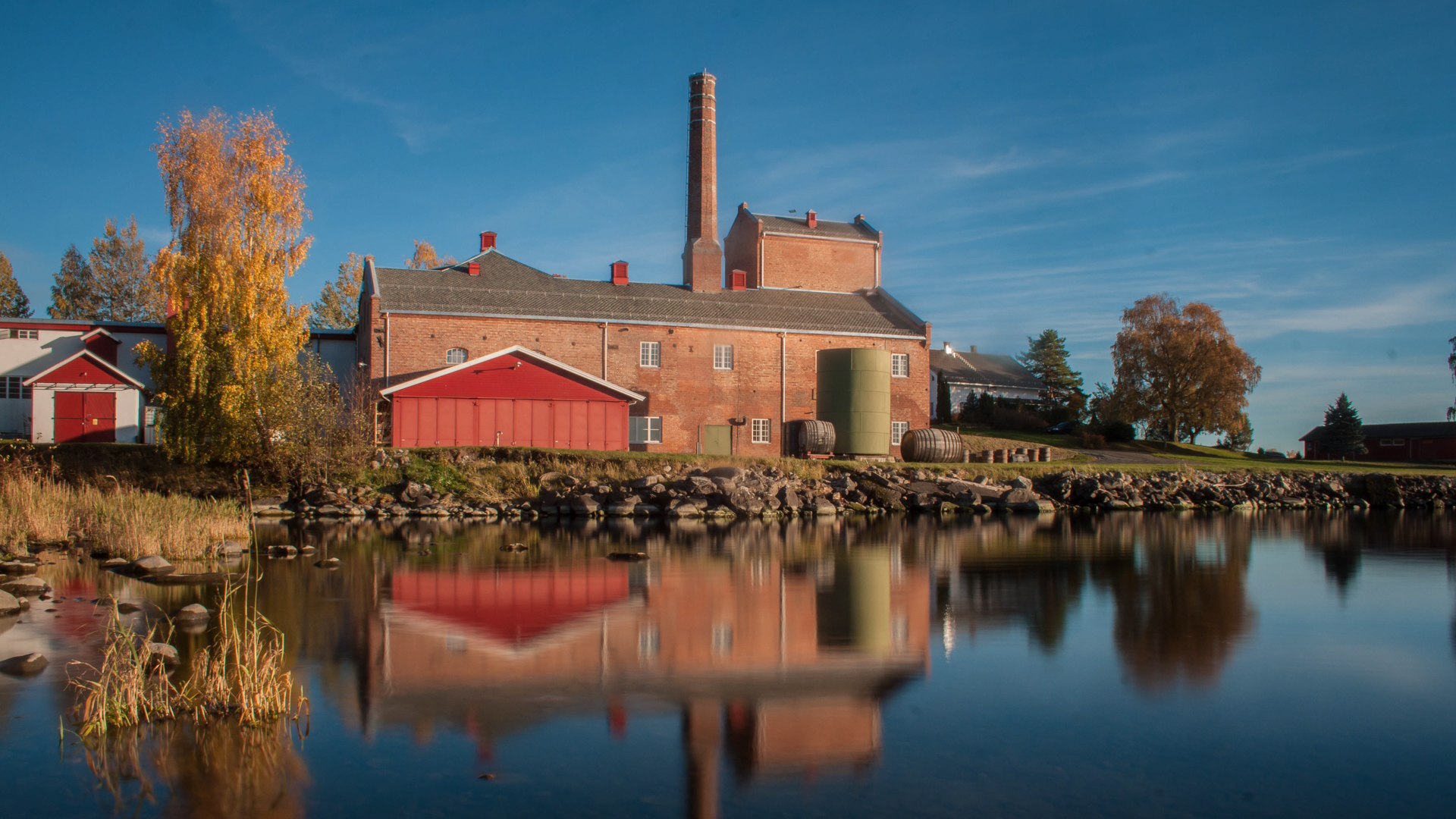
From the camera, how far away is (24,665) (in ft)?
24.2

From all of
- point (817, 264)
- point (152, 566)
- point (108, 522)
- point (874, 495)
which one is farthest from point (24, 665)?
point (817, 264)

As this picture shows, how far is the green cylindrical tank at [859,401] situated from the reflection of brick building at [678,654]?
72.1 feet

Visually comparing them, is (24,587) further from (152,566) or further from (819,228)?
(819,228)

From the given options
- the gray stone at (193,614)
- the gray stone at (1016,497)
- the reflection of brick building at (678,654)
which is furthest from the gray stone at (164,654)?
the gray stone at (1016,497)

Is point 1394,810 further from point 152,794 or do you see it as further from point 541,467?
point 541,467

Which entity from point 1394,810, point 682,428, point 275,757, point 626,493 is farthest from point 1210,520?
point 275,757

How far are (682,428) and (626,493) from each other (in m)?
11.1

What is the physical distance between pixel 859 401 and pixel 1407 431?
4503 cm

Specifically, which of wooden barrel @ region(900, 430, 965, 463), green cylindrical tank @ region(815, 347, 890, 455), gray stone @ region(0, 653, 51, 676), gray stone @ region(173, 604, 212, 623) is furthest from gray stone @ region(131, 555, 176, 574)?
wooden barrel @ region(900, 430, 965, 463)

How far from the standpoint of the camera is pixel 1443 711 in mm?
7113

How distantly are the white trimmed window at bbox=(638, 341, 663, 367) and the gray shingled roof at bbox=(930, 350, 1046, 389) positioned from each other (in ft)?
87.8

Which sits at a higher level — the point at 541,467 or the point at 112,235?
the point at 112,235

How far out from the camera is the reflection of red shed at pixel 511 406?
31.1m

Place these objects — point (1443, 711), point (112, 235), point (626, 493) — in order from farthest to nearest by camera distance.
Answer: point (112, 235) → point (626, 493) → point (1443, 711)
